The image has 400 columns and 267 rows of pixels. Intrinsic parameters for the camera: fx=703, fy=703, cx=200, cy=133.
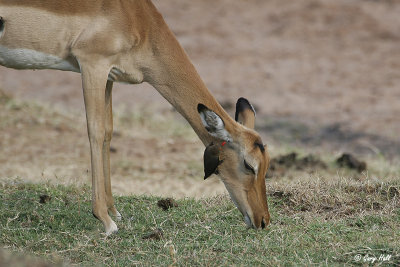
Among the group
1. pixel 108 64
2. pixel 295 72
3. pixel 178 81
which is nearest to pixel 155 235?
pixel 178 81

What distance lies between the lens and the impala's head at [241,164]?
5816 millimetres

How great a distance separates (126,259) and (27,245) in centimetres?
87

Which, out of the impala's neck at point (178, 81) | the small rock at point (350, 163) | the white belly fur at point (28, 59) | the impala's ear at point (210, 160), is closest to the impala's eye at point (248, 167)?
the impala's ear at point (210, 160)

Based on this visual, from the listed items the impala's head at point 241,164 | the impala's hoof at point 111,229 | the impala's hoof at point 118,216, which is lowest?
the impala's hoof at point 118,216

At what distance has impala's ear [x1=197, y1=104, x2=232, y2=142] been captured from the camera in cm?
561

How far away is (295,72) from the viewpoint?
14.5 metres

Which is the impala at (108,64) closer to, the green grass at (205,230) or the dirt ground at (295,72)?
the green grass at (205,230)

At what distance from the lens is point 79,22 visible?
19.6ft

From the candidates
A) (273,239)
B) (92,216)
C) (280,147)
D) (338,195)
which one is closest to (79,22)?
(92,216)

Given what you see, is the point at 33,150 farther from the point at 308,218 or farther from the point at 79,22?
the point at 308,218

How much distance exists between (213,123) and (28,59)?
1.69 m

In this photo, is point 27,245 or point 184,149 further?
point 184,149

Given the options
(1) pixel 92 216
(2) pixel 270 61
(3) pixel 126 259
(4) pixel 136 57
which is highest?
(4) pixel 136 57

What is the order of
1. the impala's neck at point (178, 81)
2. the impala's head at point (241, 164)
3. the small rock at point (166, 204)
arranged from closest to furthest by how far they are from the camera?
1. the impala's head at point (241, 164)
2. the impala's neck at point (178, 81)
3. the small rock at point (166, 204)
